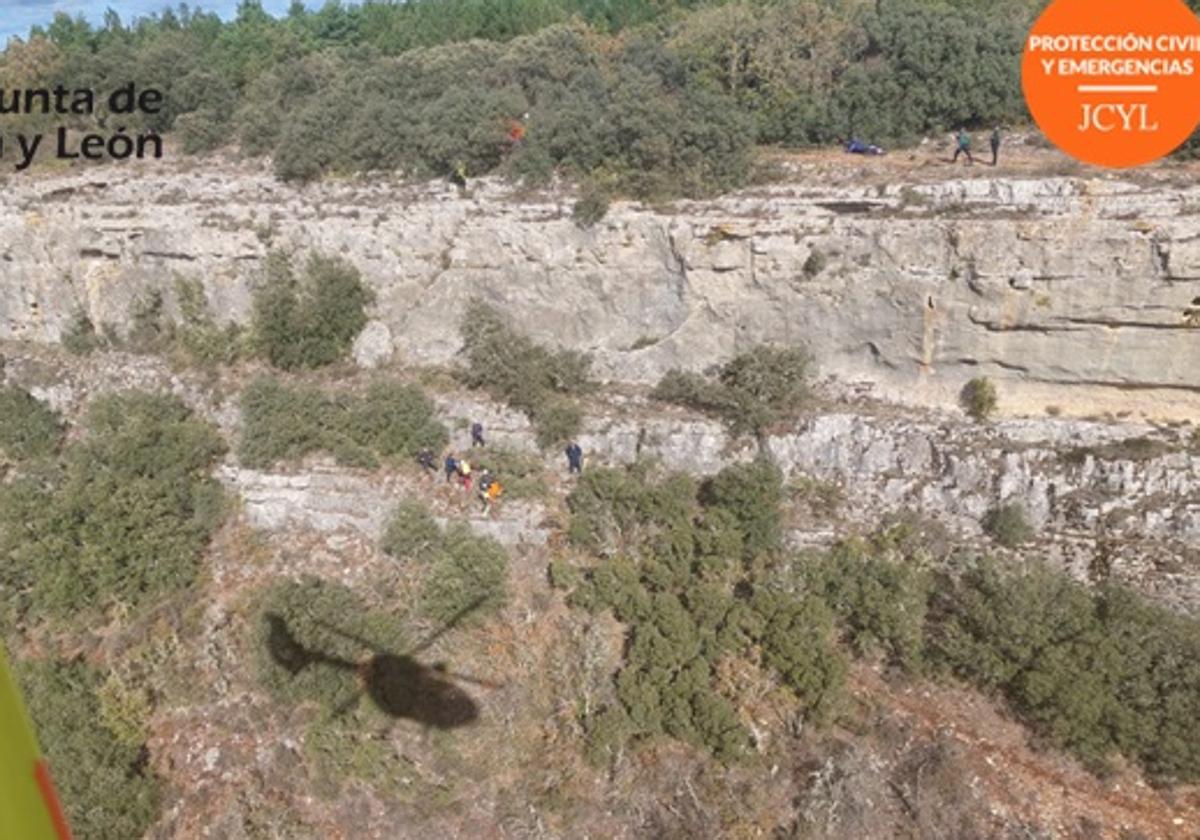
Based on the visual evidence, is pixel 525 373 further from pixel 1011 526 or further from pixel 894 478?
pixel 1011 526

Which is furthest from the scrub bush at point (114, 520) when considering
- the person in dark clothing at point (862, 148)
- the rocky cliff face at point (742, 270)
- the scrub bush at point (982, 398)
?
the person in dark clothing at point (862, 148)

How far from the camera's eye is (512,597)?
1722cm

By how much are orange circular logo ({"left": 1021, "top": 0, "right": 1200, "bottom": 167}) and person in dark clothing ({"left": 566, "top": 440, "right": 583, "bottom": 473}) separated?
12929mm

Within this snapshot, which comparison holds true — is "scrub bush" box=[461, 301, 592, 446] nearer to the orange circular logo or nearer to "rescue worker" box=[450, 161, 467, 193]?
"rescue worker" box=[450, 161, 467, 193]

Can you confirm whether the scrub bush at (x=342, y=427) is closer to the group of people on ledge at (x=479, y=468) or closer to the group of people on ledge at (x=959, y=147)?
the group of people on ledge at (x=479, y=468)

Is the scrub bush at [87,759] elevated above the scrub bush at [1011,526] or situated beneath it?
situated beneath

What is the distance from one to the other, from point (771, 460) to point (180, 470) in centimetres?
1313

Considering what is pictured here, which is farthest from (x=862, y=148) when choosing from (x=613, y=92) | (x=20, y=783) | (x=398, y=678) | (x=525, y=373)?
(x=20, y=783)

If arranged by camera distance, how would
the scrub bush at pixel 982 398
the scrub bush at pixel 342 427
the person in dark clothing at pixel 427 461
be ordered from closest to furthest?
the scrub bush at pixel 982 398
the person in dark clothing at pixel 427 461
the scrub bush at pixel 342 427

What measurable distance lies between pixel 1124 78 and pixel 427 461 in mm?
16691

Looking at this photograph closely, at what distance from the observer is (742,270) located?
19.1 m

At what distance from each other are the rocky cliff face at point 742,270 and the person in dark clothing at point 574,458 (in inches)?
101

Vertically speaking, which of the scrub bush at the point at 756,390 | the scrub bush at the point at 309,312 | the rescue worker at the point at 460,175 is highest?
the rescue worker at the point at 460,175

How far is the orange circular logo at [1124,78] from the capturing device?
1795 cm
